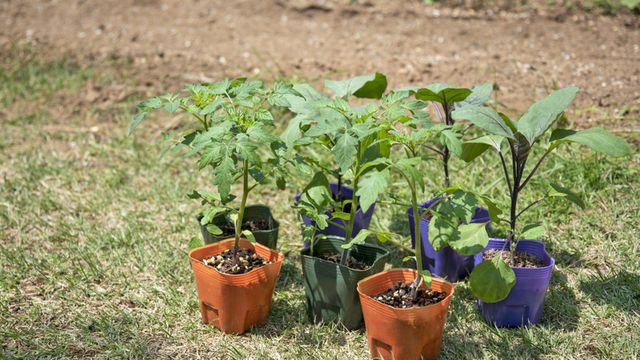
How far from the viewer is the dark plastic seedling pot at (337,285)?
190 centimetres

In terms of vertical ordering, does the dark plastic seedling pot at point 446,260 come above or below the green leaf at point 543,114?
below

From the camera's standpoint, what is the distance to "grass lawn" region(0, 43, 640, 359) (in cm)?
189

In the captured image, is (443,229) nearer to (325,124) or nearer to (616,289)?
(325,124)

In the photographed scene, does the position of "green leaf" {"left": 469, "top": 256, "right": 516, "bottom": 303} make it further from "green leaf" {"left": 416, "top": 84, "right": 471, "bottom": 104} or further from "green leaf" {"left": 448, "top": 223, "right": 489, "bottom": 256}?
"green leaf" {"left": 416, "top": 84, "right": 471, "bottom": 104}

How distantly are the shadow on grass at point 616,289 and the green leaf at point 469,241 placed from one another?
0.67 meters

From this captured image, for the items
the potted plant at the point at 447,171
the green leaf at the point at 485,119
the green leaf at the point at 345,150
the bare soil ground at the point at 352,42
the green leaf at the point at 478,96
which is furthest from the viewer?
the bare soil ground at the point at 352,42

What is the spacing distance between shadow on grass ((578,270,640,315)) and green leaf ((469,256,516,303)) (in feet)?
1.71

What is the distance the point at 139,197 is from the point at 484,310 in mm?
2025

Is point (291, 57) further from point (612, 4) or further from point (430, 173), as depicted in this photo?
point (612, 4)

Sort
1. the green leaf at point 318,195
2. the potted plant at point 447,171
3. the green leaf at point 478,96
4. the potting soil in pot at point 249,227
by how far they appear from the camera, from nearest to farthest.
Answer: the green leaf at point 318,195 < the potted plant at point 447,171 < the green leaf at point 478,96 < the potting soil in pot at point 249,227

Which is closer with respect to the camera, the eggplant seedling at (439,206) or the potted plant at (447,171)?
the eggplant seedling at (439,206)

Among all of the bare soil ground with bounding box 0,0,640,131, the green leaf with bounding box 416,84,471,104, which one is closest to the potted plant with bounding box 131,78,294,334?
the green leaf with bounding box 416,84,471,104

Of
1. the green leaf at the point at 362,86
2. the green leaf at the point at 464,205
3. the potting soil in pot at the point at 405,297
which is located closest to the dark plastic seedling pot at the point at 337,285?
the potting soil in pot at the point at 405,297

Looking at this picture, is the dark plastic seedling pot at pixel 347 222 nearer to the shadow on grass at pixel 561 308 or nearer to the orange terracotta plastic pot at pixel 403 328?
the orange terracotta plastic pot at pixel 403 328
